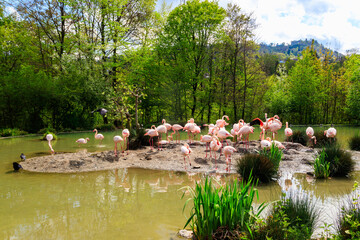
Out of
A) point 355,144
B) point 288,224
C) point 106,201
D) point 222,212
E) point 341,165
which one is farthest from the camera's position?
point 355,144

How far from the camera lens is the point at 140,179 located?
6512 millimetres

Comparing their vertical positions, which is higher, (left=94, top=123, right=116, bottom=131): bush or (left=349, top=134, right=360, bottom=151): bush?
(left=349, top=134, right=360, bottom=151): bush

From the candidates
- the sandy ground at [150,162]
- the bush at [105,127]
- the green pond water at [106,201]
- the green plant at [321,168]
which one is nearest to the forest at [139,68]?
the bush at [105,127]

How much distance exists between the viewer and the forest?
21.2 m

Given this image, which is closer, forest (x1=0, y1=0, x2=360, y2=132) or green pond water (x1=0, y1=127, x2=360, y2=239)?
green pond water (x1=0, y1=127, x2=360, y2=239)

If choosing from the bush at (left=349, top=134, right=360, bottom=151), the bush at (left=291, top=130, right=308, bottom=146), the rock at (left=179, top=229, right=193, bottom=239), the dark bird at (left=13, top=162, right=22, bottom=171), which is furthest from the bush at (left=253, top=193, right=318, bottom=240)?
the bush at (left=291, top=130, right=308, bottom=146)

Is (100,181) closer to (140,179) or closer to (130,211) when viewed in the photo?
(140,179)

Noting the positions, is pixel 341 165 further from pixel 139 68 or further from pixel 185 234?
pixel 139 68

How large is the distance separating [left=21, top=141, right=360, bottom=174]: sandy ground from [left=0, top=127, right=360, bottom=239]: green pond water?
51cm

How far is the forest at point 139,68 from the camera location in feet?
69.4

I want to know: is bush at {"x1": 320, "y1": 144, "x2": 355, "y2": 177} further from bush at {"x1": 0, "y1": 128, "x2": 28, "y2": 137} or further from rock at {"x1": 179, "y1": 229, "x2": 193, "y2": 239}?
bush at {"x1": 0, "y1": 128, "x2": 28, "y2": 137}

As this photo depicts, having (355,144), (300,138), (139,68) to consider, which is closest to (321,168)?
(355,144)

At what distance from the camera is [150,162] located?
8.20m

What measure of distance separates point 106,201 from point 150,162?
3.41 metres
